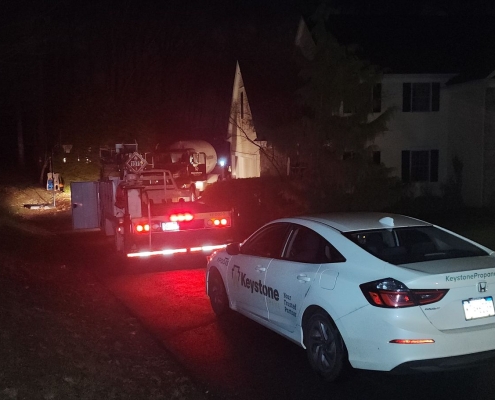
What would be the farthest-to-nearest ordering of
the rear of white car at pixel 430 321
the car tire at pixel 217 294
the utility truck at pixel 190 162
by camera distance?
the utility truck at pixel 190 162, the car tire at pixel 217 294, the rear of white car at pixel 430 321

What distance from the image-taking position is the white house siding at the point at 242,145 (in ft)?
83.0

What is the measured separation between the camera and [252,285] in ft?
24.2

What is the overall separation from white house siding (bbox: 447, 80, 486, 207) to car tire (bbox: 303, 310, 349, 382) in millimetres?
16900

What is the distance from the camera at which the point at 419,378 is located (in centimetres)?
611

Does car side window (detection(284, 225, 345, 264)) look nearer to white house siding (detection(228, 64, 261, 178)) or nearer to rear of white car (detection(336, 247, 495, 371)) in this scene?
rear of white car (detection(336, 247, 495, 371))

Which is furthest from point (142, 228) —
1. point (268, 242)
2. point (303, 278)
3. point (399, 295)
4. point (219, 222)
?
point (399, 295)

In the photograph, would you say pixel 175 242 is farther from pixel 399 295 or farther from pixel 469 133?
pixel 469 133

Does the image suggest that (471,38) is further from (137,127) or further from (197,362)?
(197,362)

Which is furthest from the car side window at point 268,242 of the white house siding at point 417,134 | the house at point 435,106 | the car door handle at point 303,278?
the white house siding at point 417,134

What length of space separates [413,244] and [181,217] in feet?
21.1

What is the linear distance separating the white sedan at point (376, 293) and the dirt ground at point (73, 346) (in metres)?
1.27

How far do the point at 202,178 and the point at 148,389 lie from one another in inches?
616

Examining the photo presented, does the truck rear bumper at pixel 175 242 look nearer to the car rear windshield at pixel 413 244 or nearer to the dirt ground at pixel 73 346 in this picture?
the dirt ground at pixel 73 346

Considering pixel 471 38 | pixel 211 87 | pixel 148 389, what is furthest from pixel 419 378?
pixel 211 87
